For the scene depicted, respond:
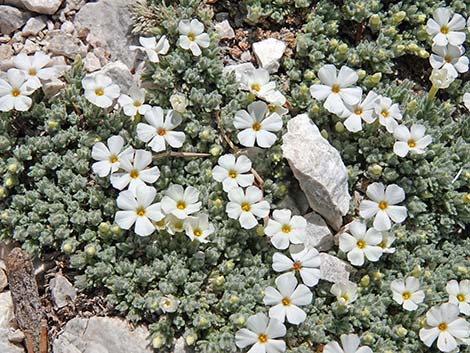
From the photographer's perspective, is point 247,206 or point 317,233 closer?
point 247,206

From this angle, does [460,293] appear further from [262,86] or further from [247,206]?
[262,86]

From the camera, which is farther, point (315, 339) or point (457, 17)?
point (457, 17)

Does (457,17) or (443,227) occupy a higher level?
(457,17)

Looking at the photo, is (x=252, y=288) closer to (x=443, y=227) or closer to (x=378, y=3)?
(x=443, y=227)

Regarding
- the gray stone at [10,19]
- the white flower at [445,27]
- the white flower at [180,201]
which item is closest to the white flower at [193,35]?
the white flower at [180,201]

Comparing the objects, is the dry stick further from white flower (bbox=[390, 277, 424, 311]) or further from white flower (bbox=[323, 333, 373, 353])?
white flower (bbox=[390, 277, 424, 311])

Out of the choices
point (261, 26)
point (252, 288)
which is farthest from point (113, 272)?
point (261, 26)

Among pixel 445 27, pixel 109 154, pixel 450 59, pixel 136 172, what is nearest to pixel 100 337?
pixel 136 172

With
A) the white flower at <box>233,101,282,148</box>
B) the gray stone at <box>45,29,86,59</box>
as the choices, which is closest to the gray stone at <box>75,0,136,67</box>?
the gray stone at <box>45,29,86,59</box>

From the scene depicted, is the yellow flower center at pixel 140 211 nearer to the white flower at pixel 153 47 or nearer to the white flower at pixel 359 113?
the white flower at pixel 153 47
